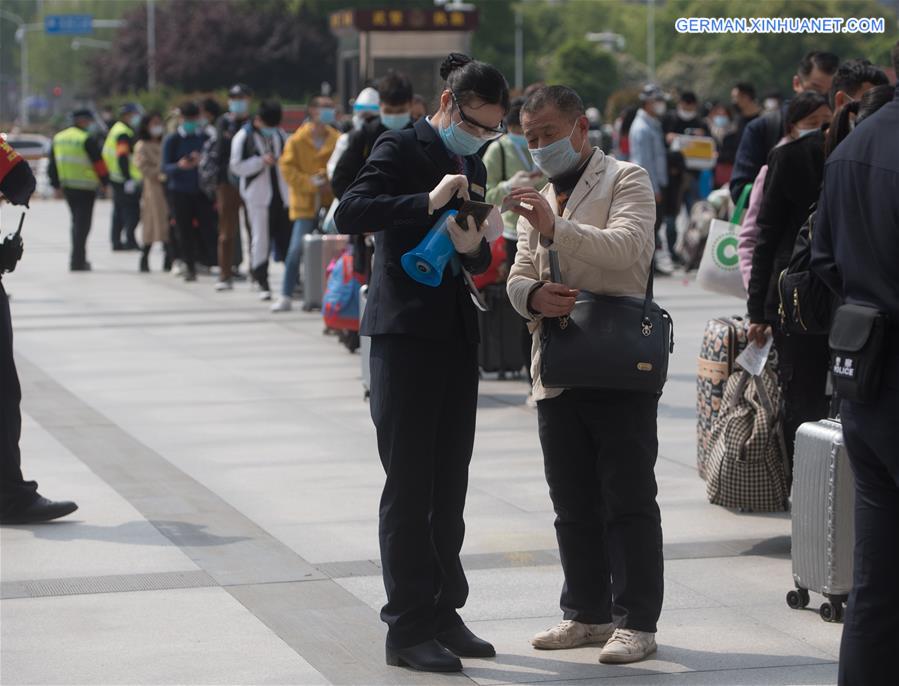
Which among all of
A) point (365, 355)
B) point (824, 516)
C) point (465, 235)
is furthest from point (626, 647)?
point (365, 355)

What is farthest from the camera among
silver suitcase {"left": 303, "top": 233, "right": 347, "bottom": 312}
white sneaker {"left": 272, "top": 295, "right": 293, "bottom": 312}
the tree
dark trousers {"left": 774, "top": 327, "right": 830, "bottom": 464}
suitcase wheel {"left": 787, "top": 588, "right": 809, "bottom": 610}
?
the tree

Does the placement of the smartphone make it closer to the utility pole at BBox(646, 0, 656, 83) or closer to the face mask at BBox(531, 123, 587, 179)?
the face mask at BBox(531, 123, 587, 179)

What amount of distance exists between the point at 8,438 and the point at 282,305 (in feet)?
26.5

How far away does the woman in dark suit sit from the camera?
5141 millimetres

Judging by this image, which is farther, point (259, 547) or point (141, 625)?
point (259, 547)

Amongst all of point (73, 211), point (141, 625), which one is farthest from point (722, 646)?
point (73, 211)

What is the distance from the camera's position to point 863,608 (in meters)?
4.13

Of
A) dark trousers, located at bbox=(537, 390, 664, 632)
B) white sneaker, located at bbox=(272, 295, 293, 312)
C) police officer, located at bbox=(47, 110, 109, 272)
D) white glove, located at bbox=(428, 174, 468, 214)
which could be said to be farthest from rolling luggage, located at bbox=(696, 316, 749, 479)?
police officer, located at bbox=(47, 110, 109, 272)

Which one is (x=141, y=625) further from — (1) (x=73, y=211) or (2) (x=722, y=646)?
(1) (x=73, y=211)

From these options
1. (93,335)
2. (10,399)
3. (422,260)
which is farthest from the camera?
(93,335)

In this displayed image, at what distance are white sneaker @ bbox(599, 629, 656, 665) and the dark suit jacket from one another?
1042mm

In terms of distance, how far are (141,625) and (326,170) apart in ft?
30.0

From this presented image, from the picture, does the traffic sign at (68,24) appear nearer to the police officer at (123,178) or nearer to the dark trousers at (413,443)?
the police officer at (123,178)

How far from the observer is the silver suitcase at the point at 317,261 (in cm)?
1342
